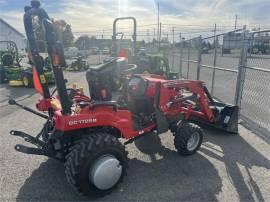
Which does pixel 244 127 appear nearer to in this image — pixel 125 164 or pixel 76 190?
pixel 125 164

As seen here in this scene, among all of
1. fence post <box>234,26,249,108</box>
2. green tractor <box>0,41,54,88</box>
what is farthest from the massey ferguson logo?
green tractor <box>0,41,54,88</box>

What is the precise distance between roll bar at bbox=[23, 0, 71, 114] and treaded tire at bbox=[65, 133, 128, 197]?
47 cm

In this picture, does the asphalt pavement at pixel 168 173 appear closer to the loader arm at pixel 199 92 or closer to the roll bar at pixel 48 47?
the loader arm at pixel 199 92

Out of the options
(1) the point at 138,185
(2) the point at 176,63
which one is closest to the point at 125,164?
(1) the point at 138,185

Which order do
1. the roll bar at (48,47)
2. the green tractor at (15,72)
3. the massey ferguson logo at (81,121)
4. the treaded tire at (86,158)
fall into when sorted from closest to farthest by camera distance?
the roll bar at (48,47) < the treaded tire at (86,158) < the massey ferguson logo at (81,121) < the green tractor at (15,72)

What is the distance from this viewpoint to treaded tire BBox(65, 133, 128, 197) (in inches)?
115

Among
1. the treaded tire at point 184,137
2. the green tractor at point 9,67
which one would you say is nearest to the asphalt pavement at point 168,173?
the treaded tire at point 184,137

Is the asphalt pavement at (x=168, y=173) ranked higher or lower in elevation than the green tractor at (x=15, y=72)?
lower

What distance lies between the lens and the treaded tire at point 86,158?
292 cm

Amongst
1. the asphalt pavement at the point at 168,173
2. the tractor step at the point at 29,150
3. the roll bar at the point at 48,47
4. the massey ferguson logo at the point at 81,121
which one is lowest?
the asphalt pavement at the point at 168,173

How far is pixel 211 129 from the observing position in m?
5.64

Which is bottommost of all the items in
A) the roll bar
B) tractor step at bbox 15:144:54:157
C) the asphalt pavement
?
the asphalt pavement

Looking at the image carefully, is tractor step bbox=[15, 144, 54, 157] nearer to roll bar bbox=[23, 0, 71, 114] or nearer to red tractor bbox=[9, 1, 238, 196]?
red tractor bbox=[9, 1, 238, 196]

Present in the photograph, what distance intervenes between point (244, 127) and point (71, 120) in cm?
421
